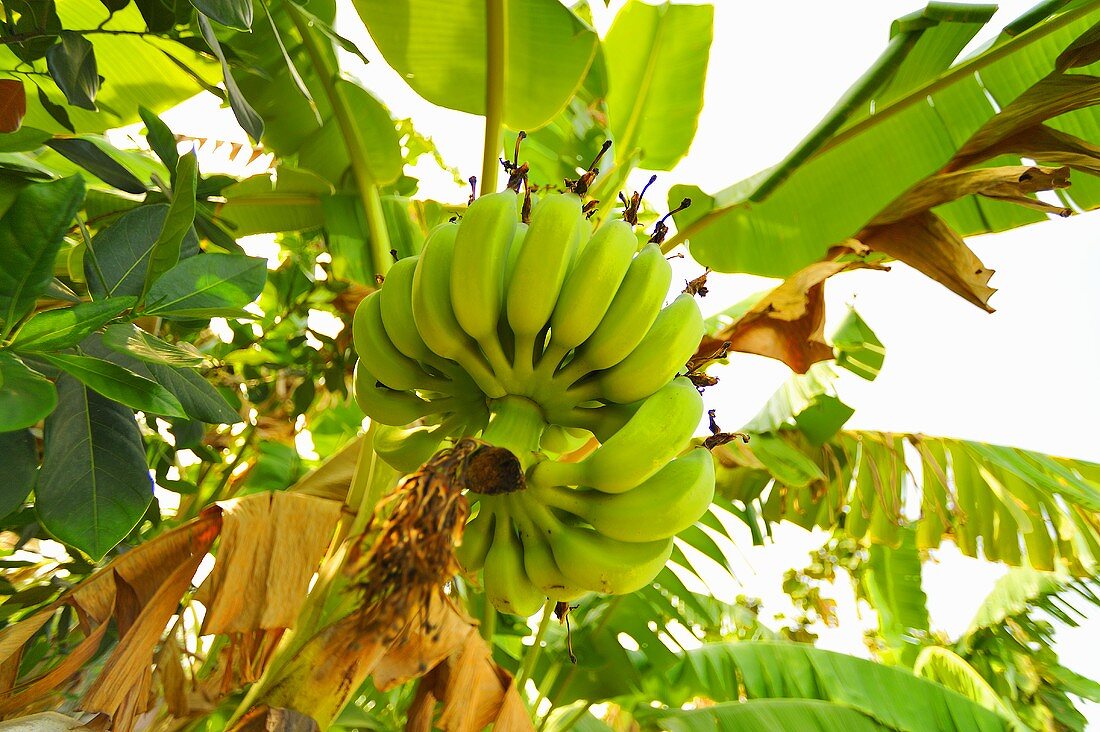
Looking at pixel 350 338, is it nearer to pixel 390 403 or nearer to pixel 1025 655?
pixel 390 403

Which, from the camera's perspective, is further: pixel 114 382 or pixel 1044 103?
pixel 1044 103

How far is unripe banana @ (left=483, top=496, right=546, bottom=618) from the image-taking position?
87cm

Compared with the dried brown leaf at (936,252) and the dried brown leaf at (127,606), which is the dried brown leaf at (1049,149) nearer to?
the dried brown leaf at (936,252)

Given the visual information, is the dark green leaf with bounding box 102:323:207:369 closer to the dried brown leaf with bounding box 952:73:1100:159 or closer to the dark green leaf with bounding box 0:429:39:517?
the dark green leaf with bounding box 0:429:39:517

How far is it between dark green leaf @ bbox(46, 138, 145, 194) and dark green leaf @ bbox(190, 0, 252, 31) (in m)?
0.32

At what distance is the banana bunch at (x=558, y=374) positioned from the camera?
0.77 metres

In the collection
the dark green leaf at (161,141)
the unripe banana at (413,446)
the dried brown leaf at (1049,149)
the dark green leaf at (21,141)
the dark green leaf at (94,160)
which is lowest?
the unripe banana at (413,446)

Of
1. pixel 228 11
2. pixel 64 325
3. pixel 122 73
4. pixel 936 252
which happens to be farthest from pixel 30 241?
pixel 936 252

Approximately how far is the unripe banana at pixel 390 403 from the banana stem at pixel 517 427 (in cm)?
13

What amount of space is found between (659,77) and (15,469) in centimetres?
164

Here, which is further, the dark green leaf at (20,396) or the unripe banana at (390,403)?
the unripe banana at (390,403)

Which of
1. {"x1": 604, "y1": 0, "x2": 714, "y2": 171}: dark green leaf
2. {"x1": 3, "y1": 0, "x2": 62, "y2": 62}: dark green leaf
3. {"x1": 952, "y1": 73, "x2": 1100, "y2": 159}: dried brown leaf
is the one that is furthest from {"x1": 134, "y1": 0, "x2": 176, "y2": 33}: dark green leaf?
{"x1": 952, "y1": 73, "x2": 1100, "y2": 159}: dried brown leaf

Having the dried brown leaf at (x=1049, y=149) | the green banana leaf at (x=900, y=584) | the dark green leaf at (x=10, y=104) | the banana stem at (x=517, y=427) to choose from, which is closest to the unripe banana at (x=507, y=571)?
the banana stem at (x=517, y=427)

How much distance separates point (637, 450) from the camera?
741mm
